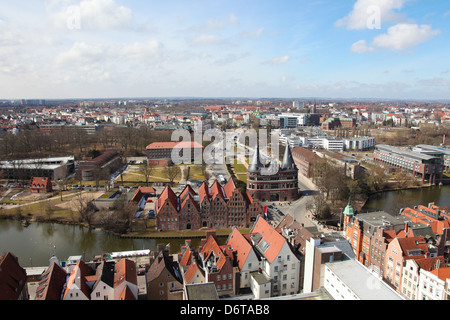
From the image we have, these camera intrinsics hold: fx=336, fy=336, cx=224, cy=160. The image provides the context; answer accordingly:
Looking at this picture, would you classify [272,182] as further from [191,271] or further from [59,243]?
[59,243]

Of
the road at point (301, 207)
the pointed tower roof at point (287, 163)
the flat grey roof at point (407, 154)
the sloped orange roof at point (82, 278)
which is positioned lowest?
the road at point (301, 207)

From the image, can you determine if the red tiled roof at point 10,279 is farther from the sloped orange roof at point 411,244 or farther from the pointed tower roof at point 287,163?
the pointed tower roof at point 287,163

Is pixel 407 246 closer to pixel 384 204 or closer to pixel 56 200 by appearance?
pixel 384 204

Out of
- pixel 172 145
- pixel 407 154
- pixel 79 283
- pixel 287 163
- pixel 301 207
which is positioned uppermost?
pixel 287 163

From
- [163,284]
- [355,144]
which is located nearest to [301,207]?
[163,284]

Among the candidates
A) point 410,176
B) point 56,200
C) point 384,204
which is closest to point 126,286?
point 56,200

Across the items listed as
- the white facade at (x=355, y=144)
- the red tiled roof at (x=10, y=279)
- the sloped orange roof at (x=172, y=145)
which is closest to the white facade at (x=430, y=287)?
the red tiled roof at (x=10, y=279)
